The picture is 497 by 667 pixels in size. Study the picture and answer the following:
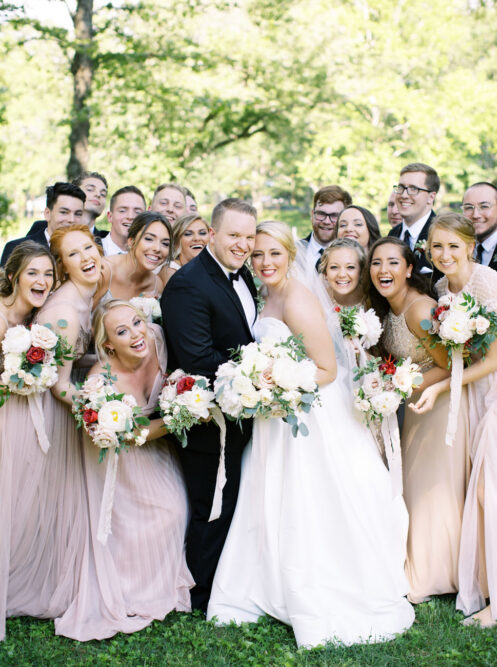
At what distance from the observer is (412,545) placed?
5254mm

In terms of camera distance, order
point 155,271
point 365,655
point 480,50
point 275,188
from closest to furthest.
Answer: point 365,655, point 155,271, point 480,50, point 275,188

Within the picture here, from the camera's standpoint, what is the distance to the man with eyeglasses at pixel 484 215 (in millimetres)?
6902

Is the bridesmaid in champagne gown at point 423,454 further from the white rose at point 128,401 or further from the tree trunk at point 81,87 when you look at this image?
the tree trunk at point 81,87

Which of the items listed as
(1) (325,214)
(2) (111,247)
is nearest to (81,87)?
(2) (111,247)

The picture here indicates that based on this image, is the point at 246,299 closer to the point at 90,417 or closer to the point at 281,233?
the point at 281,233

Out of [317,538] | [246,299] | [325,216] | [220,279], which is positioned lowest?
[317,538]

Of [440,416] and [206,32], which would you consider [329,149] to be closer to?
[206,32]

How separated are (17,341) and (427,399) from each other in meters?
3.05

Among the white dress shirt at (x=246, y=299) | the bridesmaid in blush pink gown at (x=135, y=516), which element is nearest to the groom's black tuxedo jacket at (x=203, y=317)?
the white dress shirt at (x=246, y=299)

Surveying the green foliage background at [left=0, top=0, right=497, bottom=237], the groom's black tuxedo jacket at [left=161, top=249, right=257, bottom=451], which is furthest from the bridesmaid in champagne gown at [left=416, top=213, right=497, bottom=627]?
the green foliage background at [left=0, top=0, right=497, bottom=237]

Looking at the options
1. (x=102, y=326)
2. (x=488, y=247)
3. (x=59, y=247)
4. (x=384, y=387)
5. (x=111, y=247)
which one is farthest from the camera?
(x=111, y=247)

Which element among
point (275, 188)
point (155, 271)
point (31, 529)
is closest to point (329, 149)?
point (155, 271)

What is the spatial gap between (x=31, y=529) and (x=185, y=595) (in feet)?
4.21

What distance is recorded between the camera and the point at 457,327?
4773 millimetres
